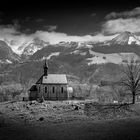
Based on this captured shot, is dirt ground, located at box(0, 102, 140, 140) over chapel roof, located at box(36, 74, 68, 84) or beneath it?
beneath

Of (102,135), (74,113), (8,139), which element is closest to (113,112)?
(74,113)

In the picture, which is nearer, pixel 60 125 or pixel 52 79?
pixel 60 125

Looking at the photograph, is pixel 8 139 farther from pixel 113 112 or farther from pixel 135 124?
A: pixel 113 112

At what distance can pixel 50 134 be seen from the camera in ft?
135

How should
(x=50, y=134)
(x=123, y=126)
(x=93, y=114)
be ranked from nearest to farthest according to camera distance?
(x=50, y=134)
(x=123, y=126)
(x=93, y=114)

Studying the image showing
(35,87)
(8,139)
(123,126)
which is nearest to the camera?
(8,139)

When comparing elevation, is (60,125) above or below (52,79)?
below

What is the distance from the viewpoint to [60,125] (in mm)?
49781

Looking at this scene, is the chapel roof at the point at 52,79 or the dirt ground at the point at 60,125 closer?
the dirt ground at the point at 60,125

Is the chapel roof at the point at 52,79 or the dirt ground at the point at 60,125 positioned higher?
the chapel roof at the point at 52,79

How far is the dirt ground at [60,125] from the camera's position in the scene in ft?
130

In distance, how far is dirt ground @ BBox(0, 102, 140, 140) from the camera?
39500mm

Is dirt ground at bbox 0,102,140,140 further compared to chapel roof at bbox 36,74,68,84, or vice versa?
chapel roof at bbox 36,74,68,84

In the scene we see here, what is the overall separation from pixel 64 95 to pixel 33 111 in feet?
114
